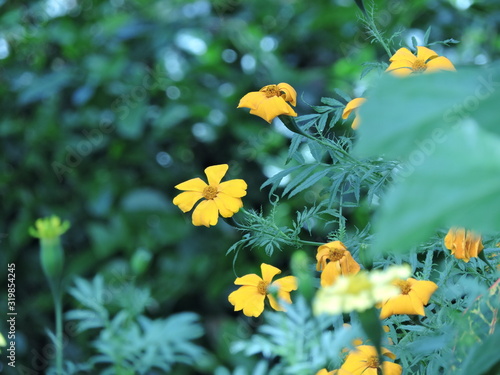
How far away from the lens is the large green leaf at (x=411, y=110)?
0.32 m

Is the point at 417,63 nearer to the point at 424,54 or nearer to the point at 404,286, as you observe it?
the point at 424,54

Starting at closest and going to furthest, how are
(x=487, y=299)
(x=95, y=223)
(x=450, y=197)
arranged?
(x=450, y=197) → (x=487, y=299) → (x=95, y=223)

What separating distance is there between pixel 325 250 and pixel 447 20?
4.99 feet

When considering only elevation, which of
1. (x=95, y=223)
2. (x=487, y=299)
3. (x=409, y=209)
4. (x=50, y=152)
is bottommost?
(x=95, y=223)

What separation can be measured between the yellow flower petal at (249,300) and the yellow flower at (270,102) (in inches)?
5.8

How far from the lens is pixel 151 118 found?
1824 millimetres

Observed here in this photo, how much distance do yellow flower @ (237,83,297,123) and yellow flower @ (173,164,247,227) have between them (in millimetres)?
63

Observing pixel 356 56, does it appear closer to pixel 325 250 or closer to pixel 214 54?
pixel 214 54

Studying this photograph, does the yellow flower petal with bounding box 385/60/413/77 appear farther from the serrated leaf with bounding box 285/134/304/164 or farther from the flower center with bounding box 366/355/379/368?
the flower center with bounding box 366/355/379/368

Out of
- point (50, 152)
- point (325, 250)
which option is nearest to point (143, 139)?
point (50, 152)

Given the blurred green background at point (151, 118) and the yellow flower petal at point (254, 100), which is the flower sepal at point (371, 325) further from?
the blurred green background at point (151, 118)

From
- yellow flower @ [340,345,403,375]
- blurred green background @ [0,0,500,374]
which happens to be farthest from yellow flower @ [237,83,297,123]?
blurred green background @ [0,0,500,374]

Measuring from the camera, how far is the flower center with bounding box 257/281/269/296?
63 centimetres

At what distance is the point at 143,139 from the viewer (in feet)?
5.97
